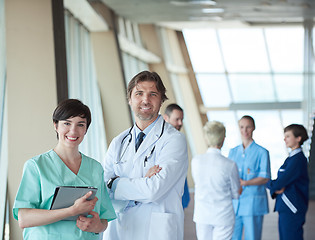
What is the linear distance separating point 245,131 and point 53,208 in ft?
10.5

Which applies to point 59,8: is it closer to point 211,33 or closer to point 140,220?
point 140,220

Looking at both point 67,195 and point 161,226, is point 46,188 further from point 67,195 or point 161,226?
point 161,226

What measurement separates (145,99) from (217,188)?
190cm

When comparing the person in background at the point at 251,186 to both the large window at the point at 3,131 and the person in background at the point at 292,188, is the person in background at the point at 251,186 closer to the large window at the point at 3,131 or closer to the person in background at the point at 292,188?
the person in background at the point at 292,188

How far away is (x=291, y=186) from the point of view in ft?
14.3

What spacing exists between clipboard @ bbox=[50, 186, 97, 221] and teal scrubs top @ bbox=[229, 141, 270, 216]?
114 inches

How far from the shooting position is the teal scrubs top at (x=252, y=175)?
4520 mm

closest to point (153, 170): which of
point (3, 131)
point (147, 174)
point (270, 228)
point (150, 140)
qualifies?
point (147, 174)

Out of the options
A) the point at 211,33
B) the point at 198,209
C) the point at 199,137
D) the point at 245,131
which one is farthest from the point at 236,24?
the point at 198,209

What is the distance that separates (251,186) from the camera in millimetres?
4629

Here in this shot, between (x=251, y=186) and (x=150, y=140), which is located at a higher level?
(x=150, y=140)

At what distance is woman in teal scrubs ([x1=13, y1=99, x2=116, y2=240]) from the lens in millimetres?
1889

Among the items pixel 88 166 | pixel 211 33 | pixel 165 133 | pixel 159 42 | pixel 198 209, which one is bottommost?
pixel 198 209

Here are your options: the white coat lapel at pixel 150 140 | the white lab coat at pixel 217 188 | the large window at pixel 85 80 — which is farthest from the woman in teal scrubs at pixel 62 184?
the large window at pixel 85 80
